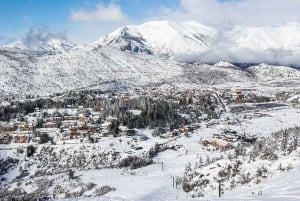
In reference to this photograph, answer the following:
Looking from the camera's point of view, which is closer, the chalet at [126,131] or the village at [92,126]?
the village at [92,126]

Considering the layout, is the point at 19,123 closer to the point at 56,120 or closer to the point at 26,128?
the point at 26,128

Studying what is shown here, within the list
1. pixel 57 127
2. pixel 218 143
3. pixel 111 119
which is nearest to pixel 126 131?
pixel 111 119

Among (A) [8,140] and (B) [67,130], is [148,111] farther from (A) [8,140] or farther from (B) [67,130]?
(A) [8,140]

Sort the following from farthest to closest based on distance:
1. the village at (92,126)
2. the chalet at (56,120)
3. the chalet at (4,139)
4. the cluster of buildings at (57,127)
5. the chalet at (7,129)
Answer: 1. the chalet at (56,120)
2. the chalet at (7,129)
3. the cluster of buildings at (57,127)
4. the village at (92,126)
5. the chalet at (4,139)

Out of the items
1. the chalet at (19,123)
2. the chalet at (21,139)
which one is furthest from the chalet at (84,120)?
the chalet at (21,139)

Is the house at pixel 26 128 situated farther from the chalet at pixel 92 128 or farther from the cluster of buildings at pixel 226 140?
the cluster of buildings at pixel 226 140

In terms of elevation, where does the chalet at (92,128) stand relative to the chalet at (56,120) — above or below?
below

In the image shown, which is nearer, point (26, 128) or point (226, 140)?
point (226, 140)

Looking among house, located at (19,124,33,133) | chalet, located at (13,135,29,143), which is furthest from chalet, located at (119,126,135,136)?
chalet, located at (13,135,29,143)

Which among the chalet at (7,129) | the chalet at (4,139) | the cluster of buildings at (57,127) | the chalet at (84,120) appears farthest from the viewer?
the chalet at (84,120)

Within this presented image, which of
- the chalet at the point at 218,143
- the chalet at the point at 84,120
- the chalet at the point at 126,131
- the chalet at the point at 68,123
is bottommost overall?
the chalet at the point at 218,143

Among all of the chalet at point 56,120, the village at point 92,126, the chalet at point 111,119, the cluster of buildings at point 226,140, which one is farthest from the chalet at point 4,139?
the cluster of buildings at point 226,140

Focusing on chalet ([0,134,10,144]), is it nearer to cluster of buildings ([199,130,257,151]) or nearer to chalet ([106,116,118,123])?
chalet ([106,116,118,123])
